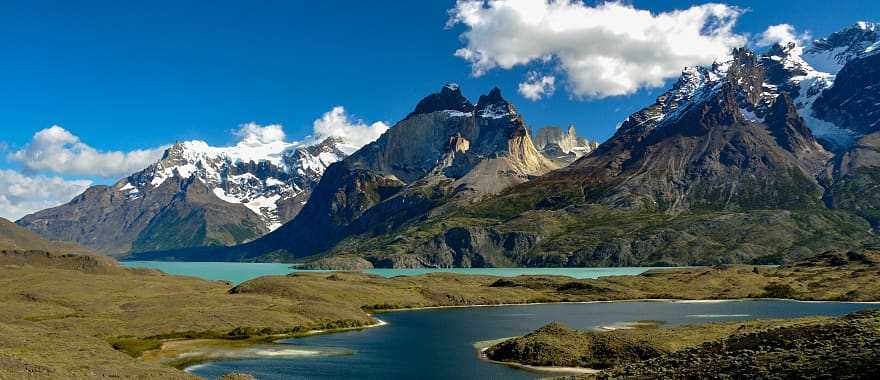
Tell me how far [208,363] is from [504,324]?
91.9 meters

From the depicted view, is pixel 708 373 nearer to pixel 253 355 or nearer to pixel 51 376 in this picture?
pixel 51 376

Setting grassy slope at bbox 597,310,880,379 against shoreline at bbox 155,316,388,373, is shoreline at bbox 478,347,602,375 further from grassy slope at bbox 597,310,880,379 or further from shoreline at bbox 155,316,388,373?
shoreline at bbox 155,316,388,373

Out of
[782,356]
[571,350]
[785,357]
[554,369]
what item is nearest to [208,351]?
[554,369]

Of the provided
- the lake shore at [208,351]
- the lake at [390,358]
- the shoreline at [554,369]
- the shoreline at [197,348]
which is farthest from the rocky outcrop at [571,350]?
the shoreline at [197,348]

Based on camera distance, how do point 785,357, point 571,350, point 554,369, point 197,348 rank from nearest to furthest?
1. point 785,357
2. point 554,369
3. point 571,350
4. point 197,348

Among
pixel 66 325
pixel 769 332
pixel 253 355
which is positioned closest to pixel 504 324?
pixel 253 355

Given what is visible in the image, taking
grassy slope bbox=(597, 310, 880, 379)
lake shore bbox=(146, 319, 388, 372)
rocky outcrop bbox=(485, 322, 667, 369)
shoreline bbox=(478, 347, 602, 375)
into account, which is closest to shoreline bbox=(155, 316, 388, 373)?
lake shore bbox=(146, 319, 388, 372)

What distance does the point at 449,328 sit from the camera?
191m

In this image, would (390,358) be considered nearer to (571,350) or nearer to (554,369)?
(554,369)

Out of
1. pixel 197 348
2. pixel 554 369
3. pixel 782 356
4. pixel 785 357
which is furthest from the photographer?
pixel 197 348

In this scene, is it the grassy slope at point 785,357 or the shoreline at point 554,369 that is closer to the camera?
the grassy slope at point 785,357

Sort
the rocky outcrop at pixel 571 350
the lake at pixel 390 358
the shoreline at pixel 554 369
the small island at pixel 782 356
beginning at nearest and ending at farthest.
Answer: the small island at pixel 782 356, the shoreline at pixel 554 369, the lake at pixel 390 358, the rocky outcrop at pixel 571 350

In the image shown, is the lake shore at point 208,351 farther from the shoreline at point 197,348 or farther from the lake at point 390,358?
the lake at point 390,358

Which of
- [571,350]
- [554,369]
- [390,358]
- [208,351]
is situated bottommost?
[208,351]
